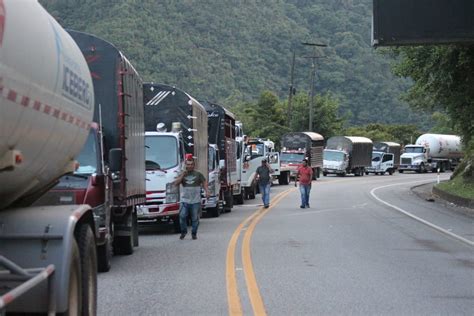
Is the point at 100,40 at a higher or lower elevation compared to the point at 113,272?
higher

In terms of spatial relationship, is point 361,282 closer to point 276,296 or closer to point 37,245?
point 276,296

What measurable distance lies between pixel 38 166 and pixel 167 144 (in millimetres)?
11121

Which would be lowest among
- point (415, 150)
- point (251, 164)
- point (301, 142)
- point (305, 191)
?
point (305, 191)

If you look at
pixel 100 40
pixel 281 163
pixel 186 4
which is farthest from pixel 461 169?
pixel 186 4

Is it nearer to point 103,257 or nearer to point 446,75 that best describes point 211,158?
point 446,75

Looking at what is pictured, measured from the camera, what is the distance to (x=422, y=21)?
2081cm

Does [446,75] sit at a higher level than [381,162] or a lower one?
higher

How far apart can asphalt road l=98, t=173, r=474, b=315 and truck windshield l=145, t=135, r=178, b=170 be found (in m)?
1.64

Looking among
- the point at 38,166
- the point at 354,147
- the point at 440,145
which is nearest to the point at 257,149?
the point at 354,147

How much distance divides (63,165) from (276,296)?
328cm

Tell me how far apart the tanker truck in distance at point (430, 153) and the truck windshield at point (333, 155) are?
42.8 ft

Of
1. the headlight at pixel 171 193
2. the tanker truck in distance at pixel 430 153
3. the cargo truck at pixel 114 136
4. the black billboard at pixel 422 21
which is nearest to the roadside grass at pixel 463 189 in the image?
the black billboard at pixel 422 21

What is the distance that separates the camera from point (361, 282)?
10508mm

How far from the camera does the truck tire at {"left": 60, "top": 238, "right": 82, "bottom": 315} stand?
21.0 ft
